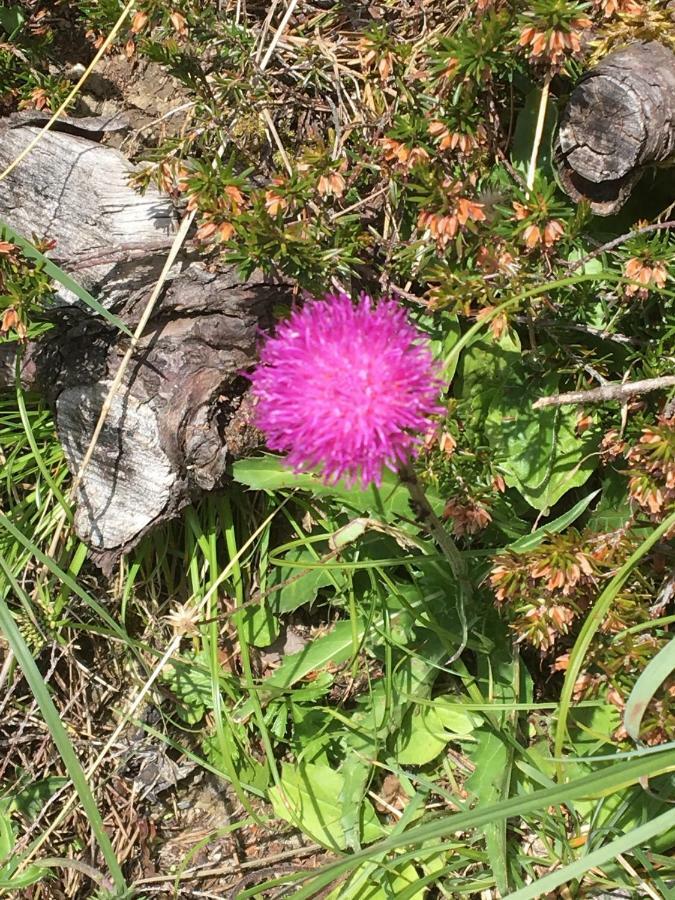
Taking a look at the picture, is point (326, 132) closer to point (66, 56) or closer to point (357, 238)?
point (357, 238)

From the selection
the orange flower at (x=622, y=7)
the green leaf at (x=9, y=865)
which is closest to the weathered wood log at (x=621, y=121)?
the orange flower at (x=622, y=7)

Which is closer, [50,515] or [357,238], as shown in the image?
[357,238]

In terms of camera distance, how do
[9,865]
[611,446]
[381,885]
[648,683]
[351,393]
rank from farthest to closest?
[9,865] < [381,885] < [611,446] < [648,683] < [351,393]

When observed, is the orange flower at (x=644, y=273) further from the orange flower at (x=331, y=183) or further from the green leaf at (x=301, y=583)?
the green leaf at (x=301, y=583)

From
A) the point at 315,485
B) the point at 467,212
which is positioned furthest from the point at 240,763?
the point at 467,212

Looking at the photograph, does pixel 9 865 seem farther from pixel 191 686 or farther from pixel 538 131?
pixel 538 131

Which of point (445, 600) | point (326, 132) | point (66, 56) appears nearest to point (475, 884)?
point (445, 600)
